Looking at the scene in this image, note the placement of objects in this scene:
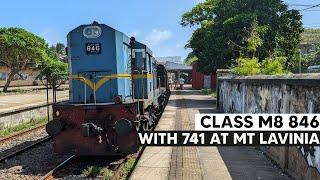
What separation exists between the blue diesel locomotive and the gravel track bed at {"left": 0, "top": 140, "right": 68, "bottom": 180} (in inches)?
24.5

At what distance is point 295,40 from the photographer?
98.4 ft

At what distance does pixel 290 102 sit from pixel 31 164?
656 centimetres

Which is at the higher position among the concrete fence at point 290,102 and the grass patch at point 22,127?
the concrete fence at point 290,102

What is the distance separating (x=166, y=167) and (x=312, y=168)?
3490mm

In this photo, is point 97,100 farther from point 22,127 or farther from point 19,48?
point 19,48

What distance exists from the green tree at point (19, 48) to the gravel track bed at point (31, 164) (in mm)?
31939

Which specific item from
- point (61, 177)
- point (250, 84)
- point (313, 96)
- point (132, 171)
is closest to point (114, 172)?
point (132, 171)

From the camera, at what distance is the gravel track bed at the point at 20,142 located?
42.8 ft

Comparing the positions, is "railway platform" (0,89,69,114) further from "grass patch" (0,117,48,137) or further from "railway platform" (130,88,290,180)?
"railway platform" (130,88,290,180)

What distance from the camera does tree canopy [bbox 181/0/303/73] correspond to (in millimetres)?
27241

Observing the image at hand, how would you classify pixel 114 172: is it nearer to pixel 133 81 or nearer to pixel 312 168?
pixel 133 81

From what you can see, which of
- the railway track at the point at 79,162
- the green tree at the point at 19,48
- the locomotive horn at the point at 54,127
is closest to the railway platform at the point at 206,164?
the railway track at the point at 79,162

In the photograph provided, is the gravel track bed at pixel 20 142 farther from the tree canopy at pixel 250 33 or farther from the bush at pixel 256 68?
the tree canopy at pixel 250 33

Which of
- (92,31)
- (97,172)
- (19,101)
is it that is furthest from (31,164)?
(19,101)
